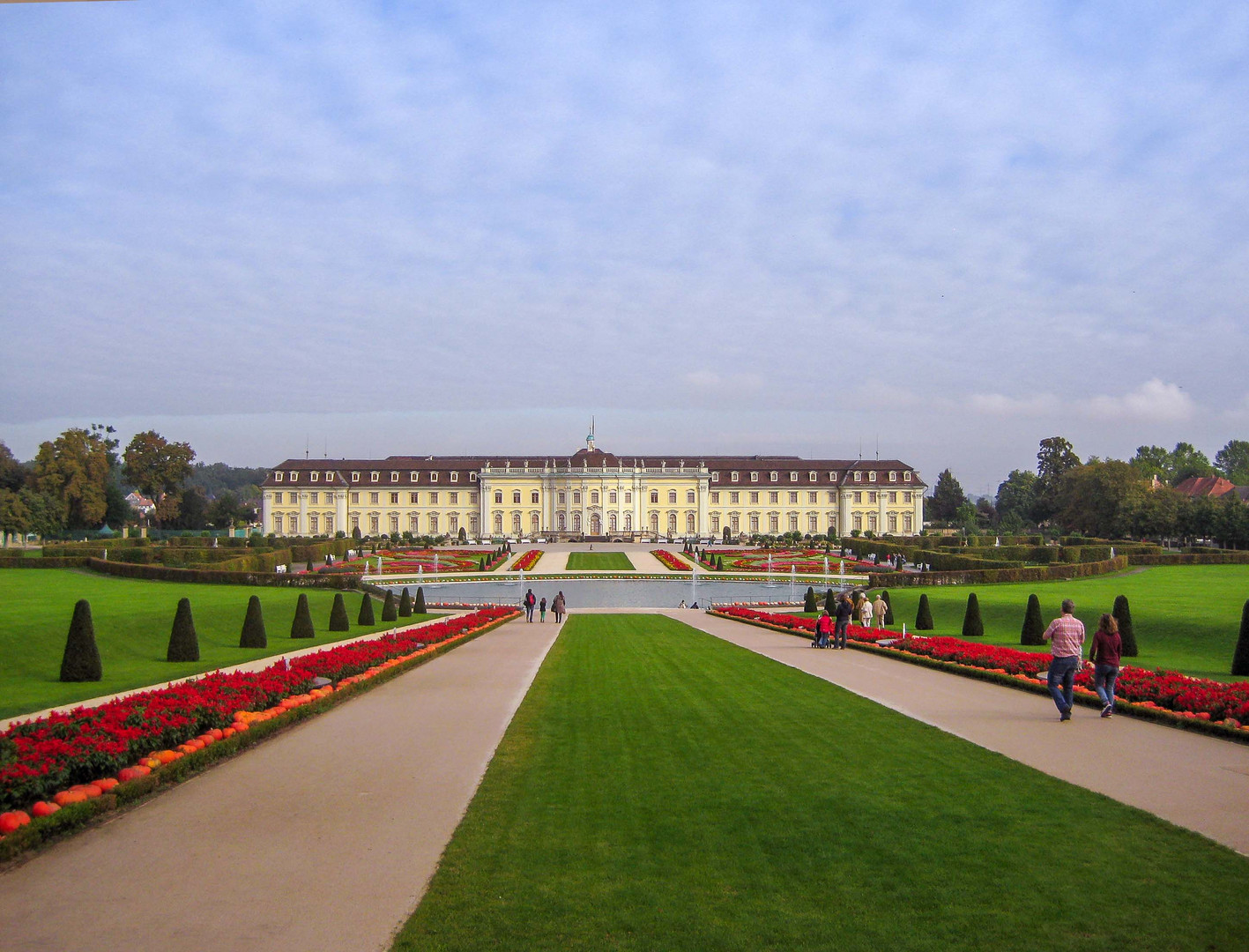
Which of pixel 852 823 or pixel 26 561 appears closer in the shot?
pixel 852 823

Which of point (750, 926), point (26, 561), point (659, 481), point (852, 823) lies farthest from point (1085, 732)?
point (659, 481)

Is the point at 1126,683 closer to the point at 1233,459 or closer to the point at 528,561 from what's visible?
the point at 528,561

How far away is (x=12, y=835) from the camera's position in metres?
6.22

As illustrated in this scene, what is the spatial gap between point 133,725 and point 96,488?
79.5 m

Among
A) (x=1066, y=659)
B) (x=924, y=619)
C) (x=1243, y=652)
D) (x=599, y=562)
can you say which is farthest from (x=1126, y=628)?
(x=599, y=562)

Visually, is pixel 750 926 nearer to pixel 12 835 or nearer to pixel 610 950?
pixel 610 950

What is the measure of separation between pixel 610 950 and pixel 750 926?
774 mm

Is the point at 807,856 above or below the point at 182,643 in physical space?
above

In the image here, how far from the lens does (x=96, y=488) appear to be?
78812 mm

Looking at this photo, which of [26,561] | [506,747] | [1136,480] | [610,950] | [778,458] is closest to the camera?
[610,950]

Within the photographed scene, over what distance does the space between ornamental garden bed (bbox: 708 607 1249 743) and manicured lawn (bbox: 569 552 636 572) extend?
137 ft

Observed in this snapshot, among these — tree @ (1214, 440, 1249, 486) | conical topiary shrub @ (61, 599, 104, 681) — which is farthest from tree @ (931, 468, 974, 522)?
conical topiary shrub @ (61, 599, 104, 681)

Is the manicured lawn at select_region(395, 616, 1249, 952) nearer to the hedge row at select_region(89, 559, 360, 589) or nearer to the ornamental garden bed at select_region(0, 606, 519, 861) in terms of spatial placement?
the ornamental garden bed at select_region(0, 606, 519, 861)

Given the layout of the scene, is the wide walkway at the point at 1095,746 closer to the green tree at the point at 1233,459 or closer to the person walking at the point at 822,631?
the person walking at the point at 822,631
